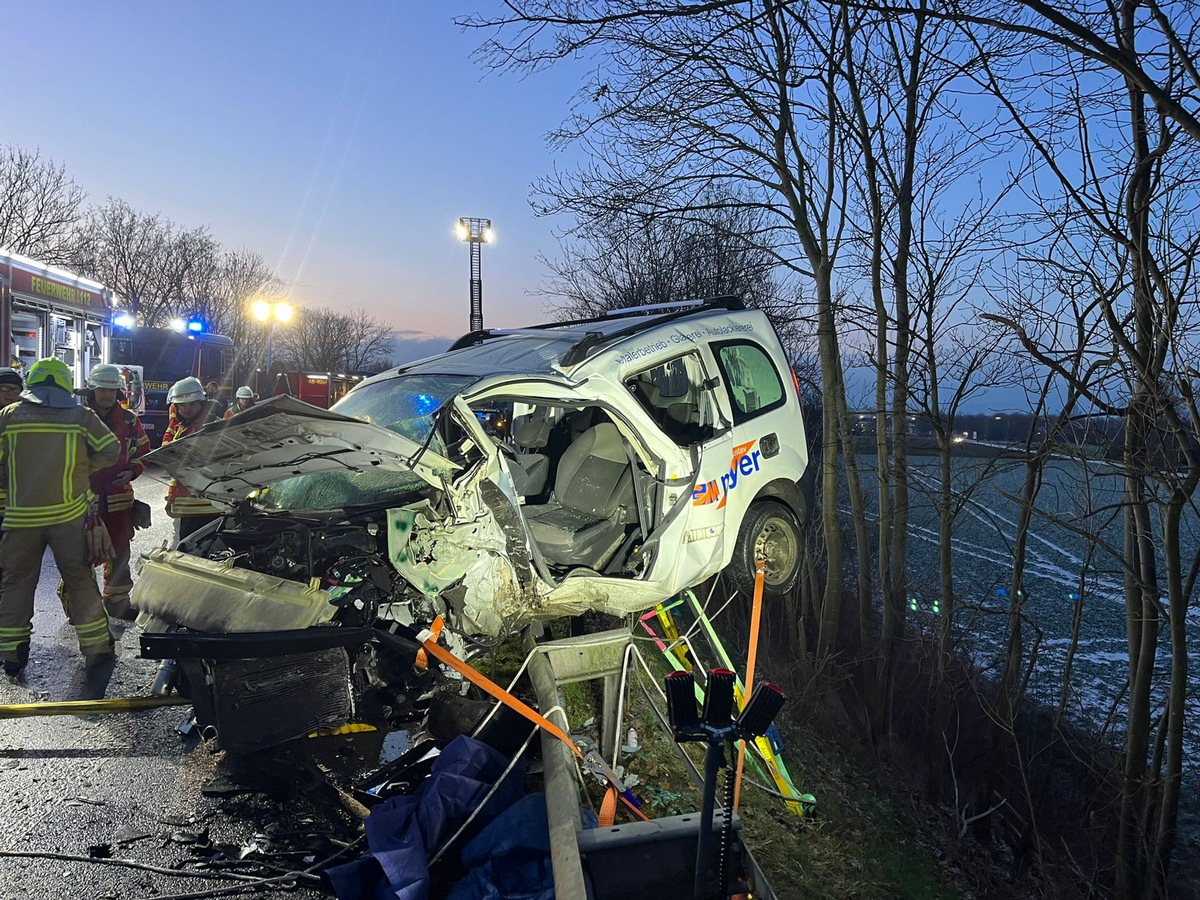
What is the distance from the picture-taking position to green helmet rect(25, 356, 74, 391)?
5180mm

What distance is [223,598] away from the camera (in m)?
3.61

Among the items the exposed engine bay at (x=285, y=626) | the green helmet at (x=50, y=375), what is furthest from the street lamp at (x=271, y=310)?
the exposed engine bay at (x=285, y=626)

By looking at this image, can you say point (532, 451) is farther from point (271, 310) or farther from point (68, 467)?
point (271, 310)

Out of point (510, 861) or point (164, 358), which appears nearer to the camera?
point (510, 861)

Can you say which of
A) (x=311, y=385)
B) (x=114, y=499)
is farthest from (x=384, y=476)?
(x=311, y=385)

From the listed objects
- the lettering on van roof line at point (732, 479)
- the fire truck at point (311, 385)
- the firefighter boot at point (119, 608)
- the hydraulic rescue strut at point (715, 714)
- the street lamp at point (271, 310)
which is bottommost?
the firefighter boot at point (119, 608)

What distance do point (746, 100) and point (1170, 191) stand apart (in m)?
4.57

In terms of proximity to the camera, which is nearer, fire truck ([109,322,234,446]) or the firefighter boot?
the firefighter boot

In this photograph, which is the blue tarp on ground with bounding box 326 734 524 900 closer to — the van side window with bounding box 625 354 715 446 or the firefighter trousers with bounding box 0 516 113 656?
the van side window with bounding box 625 354 715 446

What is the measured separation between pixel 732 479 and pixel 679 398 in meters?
0.79

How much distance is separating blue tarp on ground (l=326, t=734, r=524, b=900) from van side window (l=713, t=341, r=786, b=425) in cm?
274

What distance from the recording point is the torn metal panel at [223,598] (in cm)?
344

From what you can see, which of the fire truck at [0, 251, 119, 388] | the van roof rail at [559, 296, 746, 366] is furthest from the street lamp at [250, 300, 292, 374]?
the van roof rail at [559, 296, 746, 366]

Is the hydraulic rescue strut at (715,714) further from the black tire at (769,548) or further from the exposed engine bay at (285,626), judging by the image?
the black tire at (769,548)
